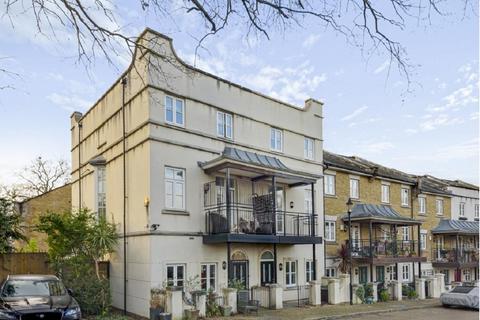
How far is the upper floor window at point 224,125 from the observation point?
66.4ft

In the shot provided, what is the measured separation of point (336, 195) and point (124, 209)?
12244 mm

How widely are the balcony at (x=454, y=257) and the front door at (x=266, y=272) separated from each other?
16.4m

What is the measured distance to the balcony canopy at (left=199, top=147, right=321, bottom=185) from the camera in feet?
60.1

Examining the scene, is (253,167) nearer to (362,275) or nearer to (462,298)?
(362,275)

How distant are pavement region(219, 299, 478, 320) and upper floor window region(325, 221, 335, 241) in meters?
4.06

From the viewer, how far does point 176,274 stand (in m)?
17.8

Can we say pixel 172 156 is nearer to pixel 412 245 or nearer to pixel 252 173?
pixel 252 173

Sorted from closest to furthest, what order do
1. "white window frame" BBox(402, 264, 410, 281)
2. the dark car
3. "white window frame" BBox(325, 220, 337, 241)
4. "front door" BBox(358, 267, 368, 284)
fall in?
the dark car < "white window frame" BBox(325, 220, 337, 241) < "front door" BBox(358, 267, 368, 284) < "white window frame" BBox(402, 264, 410, 281)

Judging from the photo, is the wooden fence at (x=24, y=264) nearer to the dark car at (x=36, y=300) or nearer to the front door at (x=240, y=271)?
the dark car at (x=36, y=300)

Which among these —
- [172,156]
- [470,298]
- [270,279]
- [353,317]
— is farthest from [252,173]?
[470,298]

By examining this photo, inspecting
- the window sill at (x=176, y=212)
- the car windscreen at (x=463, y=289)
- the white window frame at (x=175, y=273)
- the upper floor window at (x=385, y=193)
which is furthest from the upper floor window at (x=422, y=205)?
the white window frame at (x=175, y=273)

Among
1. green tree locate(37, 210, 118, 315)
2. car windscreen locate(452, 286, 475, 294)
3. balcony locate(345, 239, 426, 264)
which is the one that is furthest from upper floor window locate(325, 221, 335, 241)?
green tree locate(37, 210, 118, 315)

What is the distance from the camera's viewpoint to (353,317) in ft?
61.1

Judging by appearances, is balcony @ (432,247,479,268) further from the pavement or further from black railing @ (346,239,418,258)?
the pavement
